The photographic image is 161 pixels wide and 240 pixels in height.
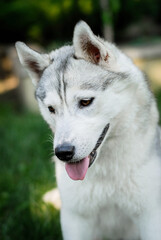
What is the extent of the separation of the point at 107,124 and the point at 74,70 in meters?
0.51

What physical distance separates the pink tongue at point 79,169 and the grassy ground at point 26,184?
2.45 feet

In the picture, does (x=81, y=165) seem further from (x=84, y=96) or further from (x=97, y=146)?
(x=84, y=96)

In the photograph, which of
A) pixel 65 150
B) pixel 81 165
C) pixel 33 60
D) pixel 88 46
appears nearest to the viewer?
pixel 65 150

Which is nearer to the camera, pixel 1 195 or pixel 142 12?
pixel 1 195

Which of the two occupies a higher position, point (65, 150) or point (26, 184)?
point (65, 150)

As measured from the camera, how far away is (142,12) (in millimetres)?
15445

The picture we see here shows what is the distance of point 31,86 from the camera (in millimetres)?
9492

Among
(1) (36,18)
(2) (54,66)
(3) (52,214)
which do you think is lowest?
(3) (52,214)

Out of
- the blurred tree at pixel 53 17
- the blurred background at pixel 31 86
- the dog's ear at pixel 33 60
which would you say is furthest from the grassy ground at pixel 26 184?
the blurred tree at pixel 53 17

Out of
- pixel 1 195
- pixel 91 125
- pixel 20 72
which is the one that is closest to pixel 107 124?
pixel 91 125

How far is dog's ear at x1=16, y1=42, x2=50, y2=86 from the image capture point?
2904 millimetres

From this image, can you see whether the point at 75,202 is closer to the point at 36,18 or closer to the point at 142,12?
the point at 36,18

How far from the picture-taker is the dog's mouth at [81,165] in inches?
102

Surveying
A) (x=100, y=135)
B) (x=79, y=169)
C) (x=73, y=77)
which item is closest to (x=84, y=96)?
(x=73, y=77)
